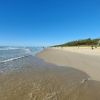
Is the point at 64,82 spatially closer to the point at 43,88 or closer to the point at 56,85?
the point at 56,85

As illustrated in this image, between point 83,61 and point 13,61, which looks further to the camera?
point 13,61

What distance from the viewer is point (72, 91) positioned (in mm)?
6684

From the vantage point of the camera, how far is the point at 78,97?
5.93 m

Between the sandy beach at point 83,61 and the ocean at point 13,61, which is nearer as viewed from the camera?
the sandy beach at point 83,61

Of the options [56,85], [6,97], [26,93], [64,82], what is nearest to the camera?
[6,97]

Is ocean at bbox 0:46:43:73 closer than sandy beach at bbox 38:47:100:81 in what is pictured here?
No

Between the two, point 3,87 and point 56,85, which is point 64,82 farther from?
point 3,87

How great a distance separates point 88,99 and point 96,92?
86 cm

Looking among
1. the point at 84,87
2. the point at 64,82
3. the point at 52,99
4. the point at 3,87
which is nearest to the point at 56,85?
the point at 64,82

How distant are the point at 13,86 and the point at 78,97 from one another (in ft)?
10.5

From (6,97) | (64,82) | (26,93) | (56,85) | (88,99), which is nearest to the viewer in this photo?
(88,99)

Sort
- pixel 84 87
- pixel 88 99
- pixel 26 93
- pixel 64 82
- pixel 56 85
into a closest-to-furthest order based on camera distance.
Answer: pixel 88 99 → pixel 26 93 → pixel 84 87 → pixel 56 85 → pixel 64 82

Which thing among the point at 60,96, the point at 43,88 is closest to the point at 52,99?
the point at 60,96

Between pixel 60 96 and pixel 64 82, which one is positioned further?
pixel 64 82
